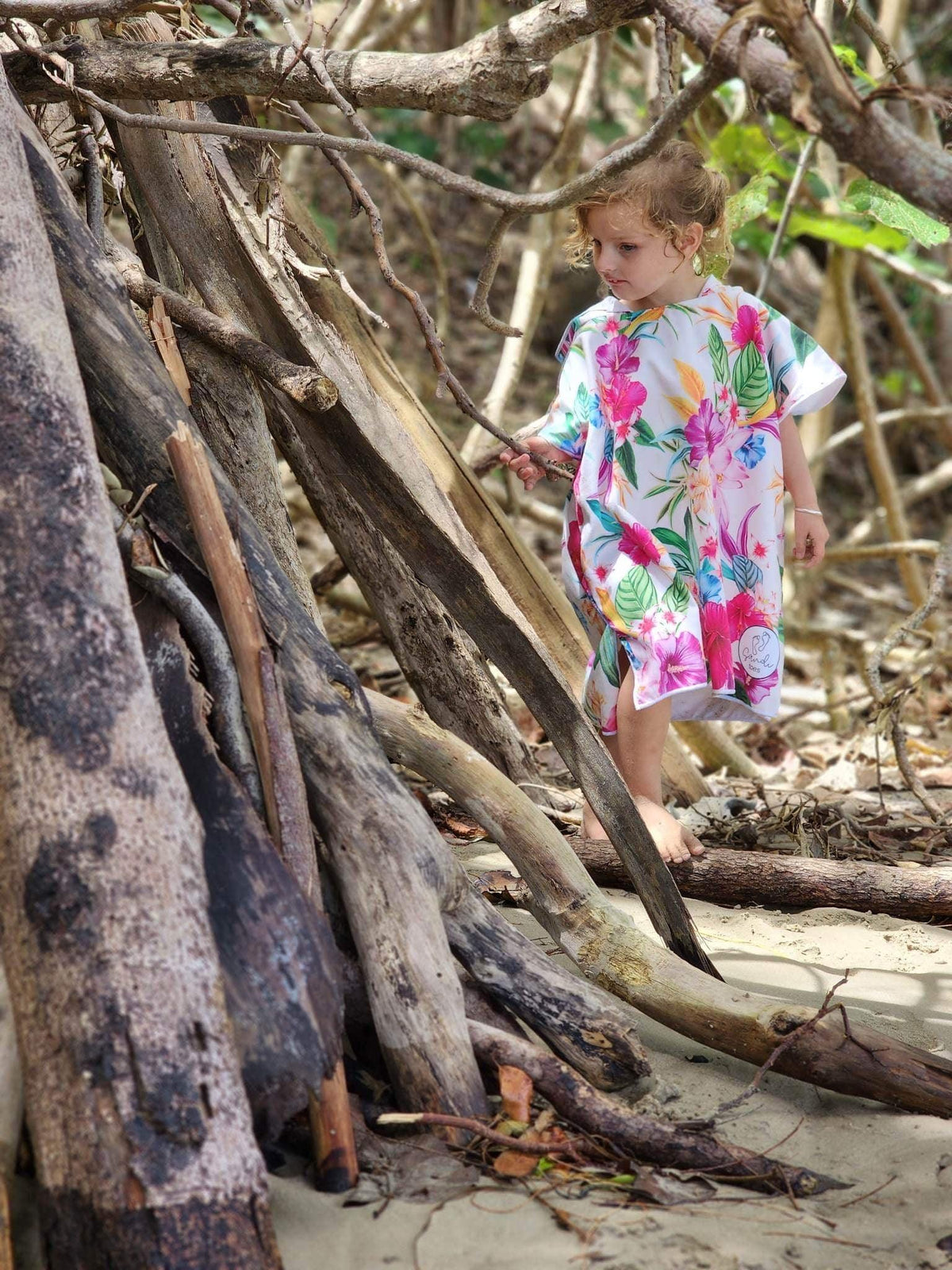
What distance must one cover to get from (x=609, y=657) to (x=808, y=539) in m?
0.58

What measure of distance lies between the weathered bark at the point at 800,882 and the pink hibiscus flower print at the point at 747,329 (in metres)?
1.20

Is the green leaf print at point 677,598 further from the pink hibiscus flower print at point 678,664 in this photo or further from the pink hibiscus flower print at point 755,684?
the pink hibiscus flower print at point 755,684

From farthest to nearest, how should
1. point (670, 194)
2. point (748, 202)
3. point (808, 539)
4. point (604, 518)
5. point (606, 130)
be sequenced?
1. point (606, 130)
2. point (748, 202)
3. point (808, 539)
4. point (604, 518)
5. point (670, 194)

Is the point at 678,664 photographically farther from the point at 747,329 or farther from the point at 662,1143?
the point at 662,1143

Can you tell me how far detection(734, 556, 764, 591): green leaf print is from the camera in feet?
9.00

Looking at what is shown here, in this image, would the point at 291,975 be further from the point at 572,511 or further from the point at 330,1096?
the point at 572,511

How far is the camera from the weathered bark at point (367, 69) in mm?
1778

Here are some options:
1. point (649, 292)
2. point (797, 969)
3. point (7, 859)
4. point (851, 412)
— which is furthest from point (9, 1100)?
point (851, 412)

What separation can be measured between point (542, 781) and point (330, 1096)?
1.64 metres

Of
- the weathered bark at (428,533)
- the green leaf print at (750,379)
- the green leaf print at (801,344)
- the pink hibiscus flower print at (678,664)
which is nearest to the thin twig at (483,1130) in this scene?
the weathered bark at (428,533)

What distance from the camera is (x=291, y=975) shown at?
1442 mm

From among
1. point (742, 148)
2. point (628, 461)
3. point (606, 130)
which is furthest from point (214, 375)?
point (606, 130)

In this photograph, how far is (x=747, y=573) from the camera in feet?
9.02

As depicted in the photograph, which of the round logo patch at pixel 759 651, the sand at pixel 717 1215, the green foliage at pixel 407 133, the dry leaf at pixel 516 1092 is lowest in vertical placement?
the sand at pixel 717 1215
